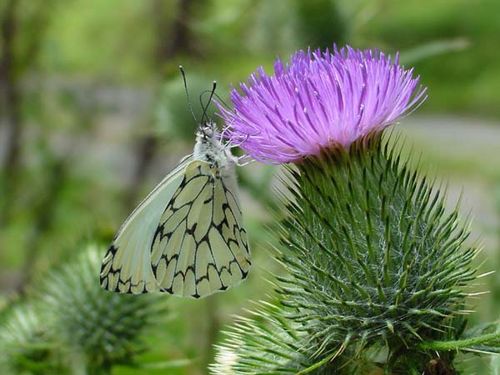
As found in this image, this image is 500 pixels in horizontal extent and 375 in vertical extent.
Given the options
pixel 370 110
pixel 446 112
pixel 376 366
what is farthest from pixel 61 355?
pixel 446 112

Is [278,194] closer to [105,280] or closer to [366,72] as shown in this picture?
[366,72]

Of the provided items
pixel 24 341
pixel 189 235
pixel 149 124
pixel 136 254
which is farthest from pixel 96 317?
pixel 149 124

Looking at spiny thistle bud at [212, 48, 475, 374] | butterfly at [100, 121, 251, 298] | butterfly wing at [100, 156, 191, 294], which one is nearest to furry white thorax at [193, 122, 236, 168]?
butterfly at [100, 121, 251, 298]

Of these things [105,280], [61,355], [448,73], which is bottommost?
[61,355]

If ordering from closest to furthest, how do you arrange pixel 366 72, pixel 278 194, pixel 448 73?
1. pixel 366 72
2. pixel 278 194
3. pixel 448 73

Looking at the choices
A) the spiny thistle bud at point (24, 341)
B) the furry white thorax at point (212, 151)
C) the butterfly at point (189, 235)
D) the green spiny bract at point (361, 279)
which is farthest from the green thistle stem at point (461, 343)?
the spiny thistle bud at point (24, 341)

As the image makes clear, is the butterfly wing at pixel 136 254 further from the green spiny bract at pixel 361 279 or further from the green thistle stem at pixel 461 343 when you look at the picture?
the green thistle stem at pixel 461 343

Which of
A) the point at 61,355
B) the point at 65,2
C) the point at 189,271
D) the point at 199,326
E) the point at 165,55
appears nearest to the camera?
the point at 189,271
